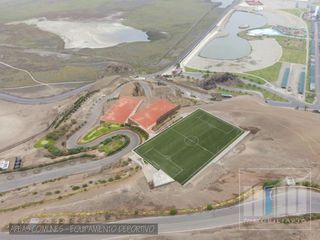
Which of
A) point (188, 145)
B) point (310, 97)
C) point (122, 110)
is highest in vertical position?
point (188, 145)

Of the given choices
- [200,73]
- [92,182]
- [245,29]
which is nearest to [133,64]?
[200,73]

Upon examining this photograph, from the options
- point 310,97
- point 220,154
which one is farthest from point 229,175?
point 310,97

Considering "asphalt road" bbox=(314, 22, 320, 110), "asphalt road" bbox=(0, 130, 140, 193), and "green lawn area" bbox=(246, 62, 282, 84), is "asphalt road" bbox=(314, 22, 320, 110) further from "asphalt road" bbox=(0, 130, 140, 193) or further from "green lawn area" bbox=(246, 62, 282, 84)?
"asphalt road" bbox=(0, 130, 140, 193)

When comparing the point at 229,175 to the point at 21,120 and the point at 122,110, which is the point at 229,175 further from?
the point at 21,120

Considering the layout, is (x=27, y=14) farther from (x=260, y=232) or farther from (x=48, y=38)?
(x=260, y=232)

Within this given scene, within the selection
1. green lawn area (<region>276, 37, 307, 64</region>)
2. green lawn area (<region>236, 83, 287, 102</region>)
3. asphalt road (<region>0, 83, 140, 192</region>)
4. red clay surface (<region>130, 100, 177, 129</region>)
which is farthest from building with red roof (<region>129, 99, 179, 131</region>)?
green lawn area (<region>276, 37, 307, 64</region>)

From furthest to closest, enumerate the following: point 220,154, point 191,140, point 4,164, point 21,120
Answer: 1. point 21,120
2. point 191,140
3. point 4,164
4. point 220,154

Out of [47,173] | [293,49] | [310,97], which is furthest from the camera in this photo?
[293,49]
